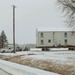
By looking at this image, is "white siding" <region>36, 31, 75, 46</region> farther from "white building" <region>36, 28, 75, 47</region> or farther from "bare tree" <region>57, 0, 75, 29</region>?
"bare tree" <region>57, 0, 75, 29</region>

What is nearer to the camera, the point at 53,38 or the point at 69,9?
the point at 69,9

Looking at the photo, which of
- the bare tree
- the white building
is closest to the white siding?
the white building

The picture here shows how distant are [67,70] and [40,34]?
94423 mm

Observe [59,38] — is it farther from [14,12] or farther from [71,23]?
[71,23]

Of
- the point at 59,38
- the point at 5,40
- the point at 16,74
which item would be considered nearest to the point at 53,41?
the point at 59,38

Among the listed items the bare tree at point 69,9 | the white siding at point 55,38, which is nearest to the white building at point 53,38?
the white siding at point 55,38

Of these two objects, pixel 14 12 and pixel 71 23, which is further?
pixel 14 12

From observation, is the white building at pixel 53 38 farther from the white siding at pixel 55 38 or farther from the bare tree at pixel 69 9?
the bare tree at pixel 69 9

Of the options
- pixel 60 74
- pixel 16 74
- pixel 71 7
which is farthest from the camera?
pixel 71 7

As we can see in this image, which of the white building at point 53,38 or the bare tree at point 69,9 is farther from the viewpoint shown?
the white building at point 53,38

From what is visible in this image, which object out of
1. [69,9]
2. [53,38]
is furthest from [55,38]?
[69,9]

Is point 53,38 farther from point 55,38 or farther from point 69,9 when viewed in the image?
point 69,9

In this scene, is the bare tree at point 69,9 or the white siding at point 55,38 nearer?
the bare tree at point 69,9

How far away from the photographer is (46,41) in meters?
111
